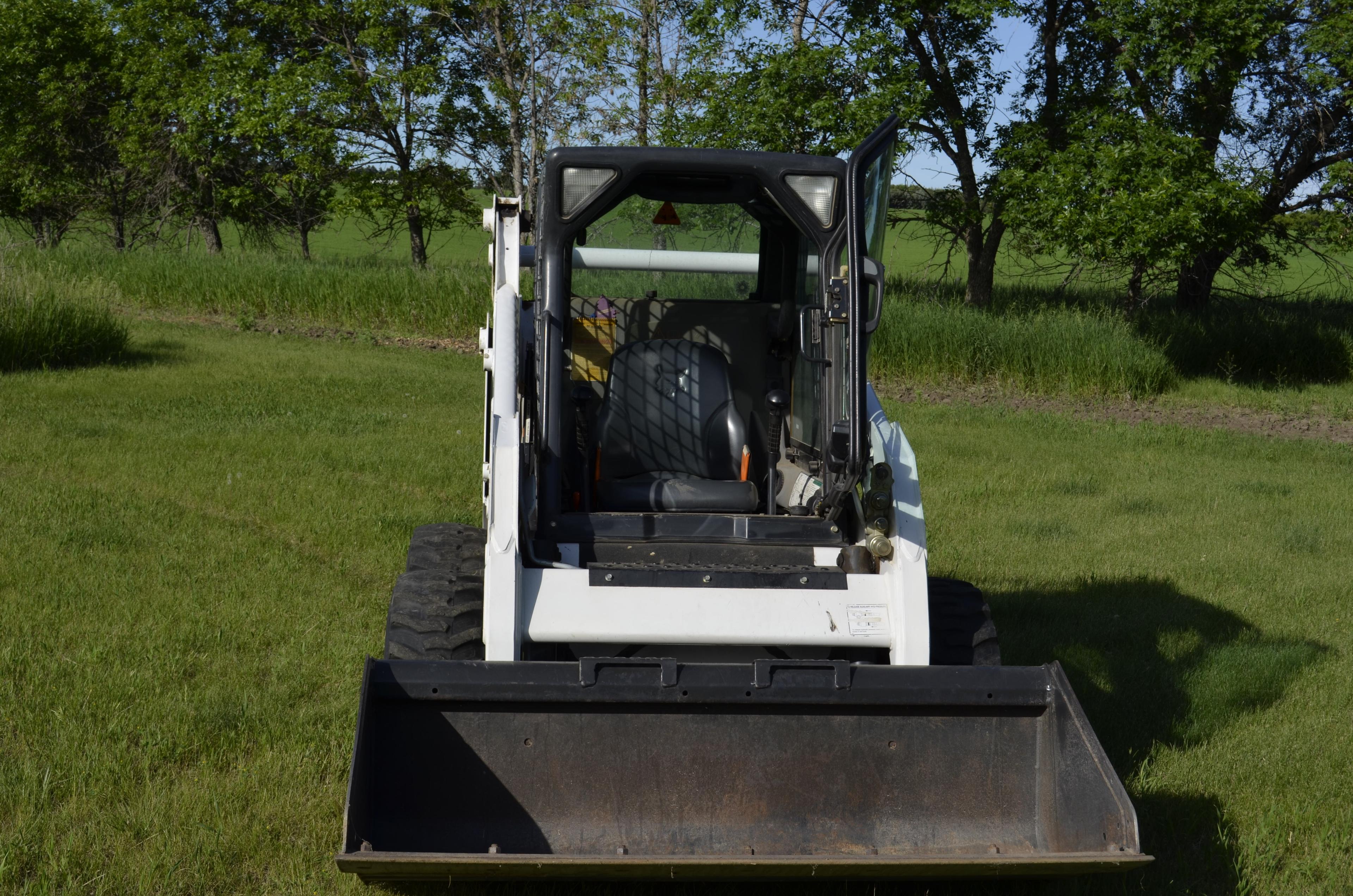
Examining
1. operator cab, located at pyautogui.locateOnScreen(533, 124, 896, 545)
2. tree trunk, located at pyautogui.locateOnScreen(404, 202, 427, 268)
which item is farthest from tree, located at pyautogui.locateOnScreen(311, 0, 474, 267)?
operator cab, located at pyautogui.locateOnScreen(533, 124, 896, 545)

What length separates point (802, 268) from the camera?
5.14 meters

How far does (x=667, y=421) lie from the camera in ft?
16.1

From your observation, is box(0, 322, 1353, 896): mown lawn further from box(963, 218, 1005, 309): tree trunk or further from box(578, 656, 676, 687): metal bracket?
box(963, 218, 1005, 309): tree trunk

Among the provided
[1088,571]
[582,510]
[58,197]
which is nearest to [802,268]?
[582,510]

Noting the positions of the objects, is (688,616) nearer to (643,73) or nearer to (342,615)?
(342,615)

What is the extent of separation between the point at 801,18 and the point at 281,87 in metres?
12.1

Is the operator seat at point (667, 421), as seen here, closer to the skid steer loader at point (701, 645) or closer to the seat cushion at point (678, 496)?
the skid steer loader at point (701, 645)

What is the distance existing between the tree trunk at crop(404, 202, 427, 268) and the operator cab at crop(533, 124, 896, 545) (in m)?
24.8

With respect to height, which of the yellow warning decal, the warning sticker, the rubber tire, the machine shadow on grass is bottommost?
the machine shadow on grass

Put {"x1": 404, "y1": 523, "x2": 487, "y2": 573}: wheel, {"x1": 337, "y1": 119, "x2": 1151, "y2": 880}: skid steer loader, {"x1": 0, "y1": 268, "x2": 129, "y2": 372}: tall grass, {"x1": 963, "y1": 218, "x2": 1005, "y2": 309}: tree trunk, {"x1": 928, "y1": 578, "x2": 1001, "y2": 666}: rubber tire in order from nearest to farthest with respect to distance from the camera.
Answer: {"x1": 337, "y1": 119, "x2": 1151, "y2": 880}: skid steer loader → {"x1": 928, "y1": 578, "x2": 1001, "y2": 666}: rubber tire → {"x1": 404, "y1": 523, "x2": 487, "y2": 573}: wheel → {"x1": 0, "y1": 268, "x2": 129, "y2": 372}: tall grass → {"x1": 963, "y1": 218, "x2": 1005, "y2": 309}: tree trunk

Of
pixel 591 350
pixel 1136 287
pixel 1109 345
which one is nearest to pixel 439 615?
pixel 591 350

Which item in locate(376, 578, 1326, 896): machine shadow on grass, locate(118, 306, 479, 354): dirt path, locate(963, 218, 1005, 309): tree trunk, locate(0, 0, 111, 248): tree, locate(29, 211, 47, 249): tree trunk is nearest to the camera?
locate(376, 578, 1326, 896): machine shadow on grass

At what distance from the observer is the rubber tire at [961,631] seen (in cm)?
421

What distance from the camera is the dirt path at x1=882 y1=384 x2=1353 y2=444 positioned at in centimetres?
1319
